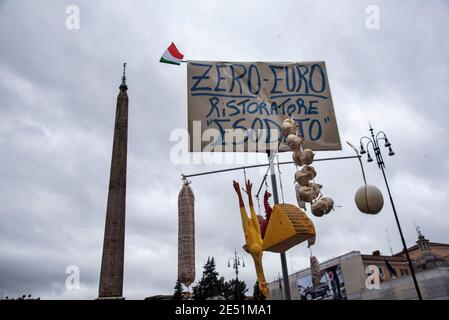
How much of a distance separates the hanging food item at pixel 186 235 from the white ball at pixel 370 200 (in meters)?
2.39

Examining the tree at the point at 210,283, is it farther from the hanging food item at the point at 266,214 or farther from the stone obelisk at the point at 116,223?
the hanging food item at the point at 266,214

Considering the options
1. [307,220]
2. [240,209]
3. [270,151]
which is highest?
[270,151]

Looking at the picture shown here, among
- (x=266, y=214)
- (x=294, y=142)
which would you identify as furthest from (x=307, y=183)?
(x=266, y=214)

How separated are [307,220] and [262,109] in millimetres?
2251

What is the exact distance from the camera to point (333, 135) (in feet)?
19.5

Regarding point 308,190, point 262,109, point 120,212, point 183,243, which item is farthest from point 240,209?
point 120,212

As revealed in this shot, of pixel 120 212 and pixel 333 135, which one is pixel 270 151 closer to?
pixel 333 135

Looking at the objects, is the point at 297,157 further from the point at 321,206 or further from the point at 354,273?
the point at 354,273

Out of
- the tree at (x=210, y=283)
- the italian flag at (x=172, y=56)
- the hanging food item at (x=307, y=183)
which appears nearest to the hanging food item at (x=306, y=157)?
the hanging food item at (x=307, y=183)

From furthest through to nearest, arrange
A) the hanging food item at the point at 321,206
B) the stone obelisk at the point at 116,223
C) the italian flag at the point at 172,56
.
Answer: the stone obelisk at the point at 116,223
the italian flag at the point at 172,56
the hanging food item at the point at 321,206

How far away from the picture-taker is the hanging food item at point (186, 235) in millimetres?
5355
